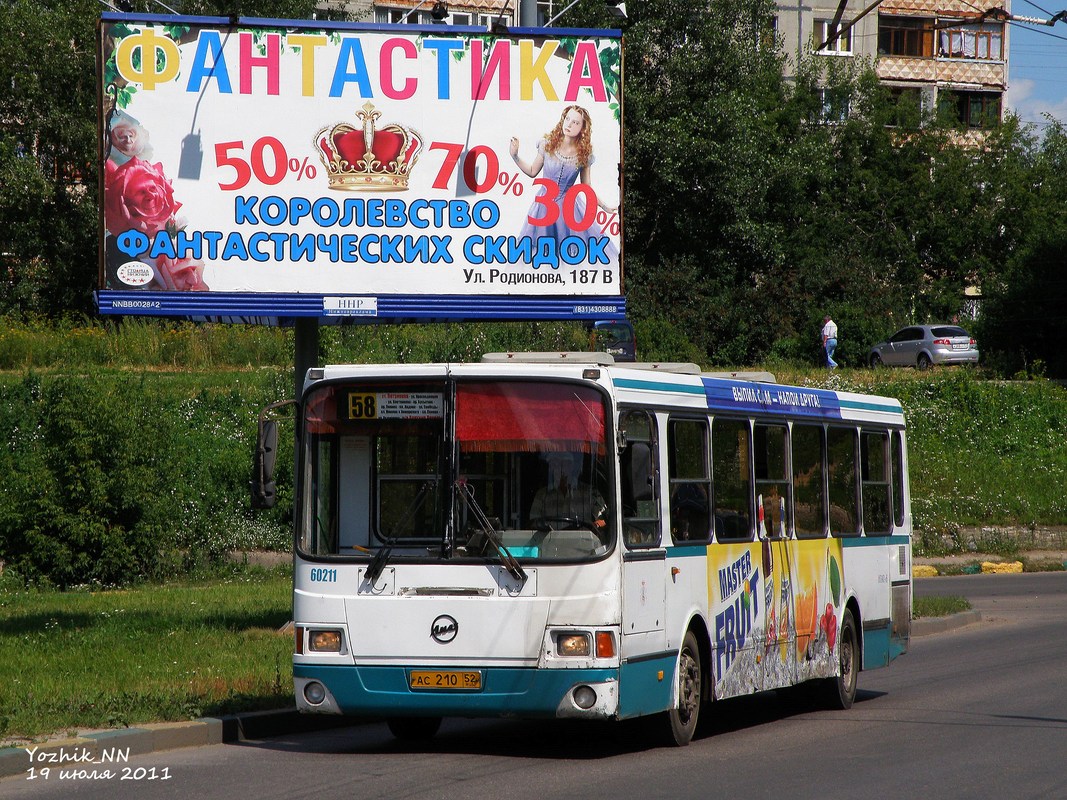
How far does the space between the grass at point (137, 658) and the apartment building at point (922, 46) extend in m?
Answer: 52.2

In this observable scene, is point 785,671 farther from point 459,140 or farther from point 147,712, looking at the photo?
point 459,140

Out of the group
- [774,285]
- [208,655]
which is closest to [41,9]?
[774,285]

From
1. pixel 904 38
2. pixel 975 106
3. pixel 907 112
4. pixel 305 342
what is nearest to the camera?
pixel 305 342

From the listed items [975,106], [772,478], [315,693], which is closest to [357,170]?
[772,478]

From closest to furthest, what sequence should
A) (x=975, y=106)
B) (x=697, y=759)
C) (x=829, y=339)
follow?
(x=697, y=759), (x=829, y=339), (x=975, y=106)

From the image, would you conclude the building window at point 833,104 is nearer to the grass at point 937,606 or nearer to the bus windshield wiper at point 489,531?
the grass at point 937,606

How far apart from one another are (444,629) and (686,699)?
1.95m

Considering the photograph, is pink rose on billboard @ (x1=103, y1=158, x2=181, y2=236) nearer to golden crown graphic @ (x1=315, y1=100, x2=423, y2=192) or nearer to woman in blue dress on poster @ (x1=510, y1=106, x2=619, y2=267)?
golden crown graphic @ (x1=315, y1=100, x2=423, y2=192)

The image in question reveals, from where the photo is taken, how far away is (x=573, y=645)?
31.2ft

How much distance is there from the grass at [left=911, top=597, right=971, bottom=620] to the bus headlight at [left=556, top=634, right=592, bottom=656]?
11.2 meters

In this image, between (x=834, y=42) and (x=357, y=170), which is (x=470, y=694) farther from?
(x=834, y=42)

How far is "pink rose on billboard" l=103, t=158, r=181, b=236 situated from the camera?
1561 cm

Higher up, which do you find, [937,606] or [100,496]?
[100,496]

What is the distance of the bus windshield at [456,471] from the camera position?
9.77 metres
